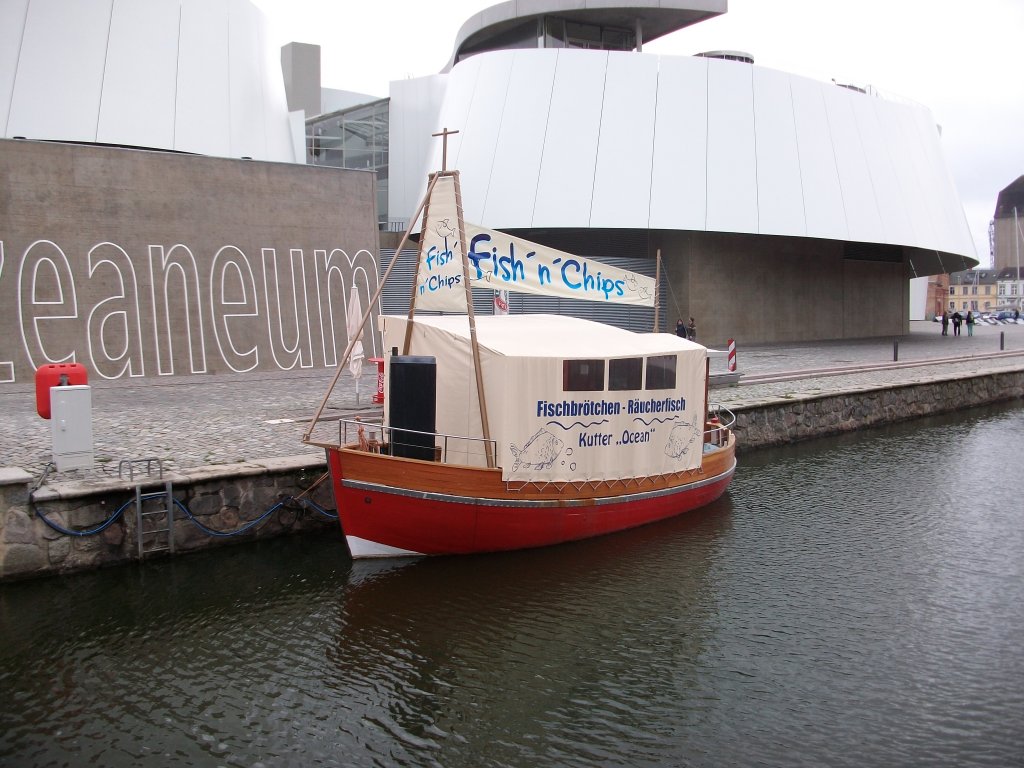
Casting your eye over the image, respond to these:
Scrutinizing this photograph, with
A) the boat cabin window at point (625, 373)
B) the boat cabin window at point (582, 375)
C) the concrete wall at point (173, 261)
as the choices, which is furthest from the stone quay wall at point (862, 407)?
the concrete wall at point (173, 261)

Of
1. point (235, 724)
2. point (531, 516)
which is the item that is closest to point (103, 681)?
point (235, 724)

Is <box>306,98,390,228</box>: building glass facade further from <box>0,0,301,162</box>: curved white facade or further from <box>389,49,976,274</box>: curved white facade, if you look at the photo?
<box>0,0,301,162</box>: curved white facade

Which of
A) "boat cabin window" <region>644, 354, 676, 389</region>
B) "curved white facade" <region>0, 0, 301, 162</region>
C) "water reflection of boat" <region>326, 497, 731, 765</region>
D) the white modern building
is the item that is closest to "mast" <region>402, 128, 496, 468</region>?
"water reflection of boat" <region>326, 497, 731, 765</region>

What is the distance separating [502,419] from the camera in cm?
1052

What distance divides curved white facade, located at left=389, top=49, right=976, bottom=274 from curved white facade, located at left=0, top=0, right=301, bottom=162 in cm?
894

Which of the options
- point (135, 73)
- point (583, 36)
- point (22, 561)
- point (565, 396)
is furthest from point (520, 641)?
point (583, 36)

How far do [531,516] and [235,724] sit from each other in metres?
4.77

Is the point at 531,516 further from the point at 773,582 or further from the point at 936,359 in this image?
the point at 936,359

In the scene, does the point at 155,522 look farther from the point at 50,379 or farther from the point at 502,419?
the point at 502,419

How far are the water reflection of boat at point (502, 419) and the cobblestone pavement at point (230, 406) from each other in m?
2.02

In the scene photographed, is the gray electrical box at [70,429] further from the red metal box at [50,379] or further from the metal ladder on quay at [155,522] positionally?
the metal ladder on quay at [155,522]

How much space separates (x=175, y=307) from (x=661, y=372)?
14.9 metres

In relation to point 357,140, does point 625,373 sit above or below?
below

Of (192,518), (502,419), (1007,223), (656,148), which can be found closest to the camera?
(502,419)
